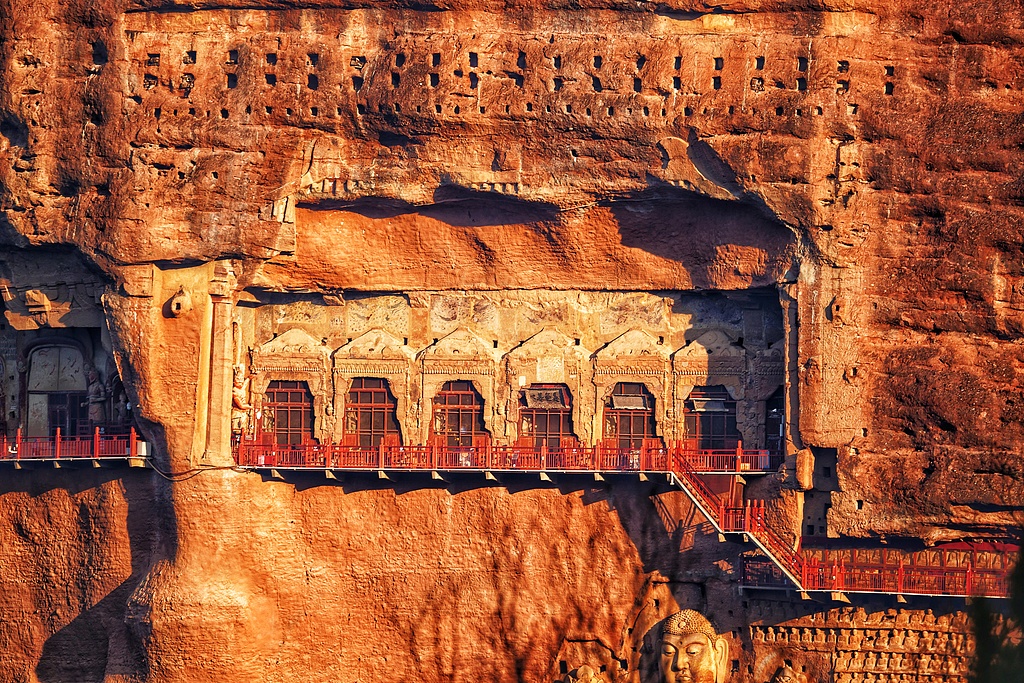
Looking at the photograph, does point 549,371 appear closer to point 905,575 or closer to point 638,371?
point 638,371

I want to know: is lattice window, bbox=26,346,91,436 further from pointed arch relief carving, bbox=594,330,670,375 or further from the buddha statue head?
the buddha statue head

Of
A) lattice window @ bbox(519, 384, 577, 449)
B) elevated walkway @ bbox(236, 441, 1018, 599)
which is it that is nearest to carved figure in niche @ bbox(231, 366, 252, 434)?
elevated walkway @ bbox(236, 441, 1018, 599)

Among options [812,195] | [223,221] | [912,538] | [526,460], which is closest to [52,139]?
[223,221]

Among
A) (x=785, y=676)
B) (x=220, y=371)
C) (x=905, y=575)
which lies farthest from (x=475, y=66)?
(x=785, y=676)

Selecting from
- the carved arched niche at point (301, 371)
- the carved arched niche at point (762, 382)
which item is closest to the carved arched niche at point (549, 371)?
the carved arched niche at point (762, 382)

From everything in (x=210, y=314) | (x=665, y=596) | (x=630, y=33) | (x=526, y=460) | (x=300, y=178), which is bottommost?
(x=665, y=596)

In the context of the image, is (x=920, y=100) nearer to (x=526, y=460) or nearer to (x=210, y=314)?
(x=526, y=460)
